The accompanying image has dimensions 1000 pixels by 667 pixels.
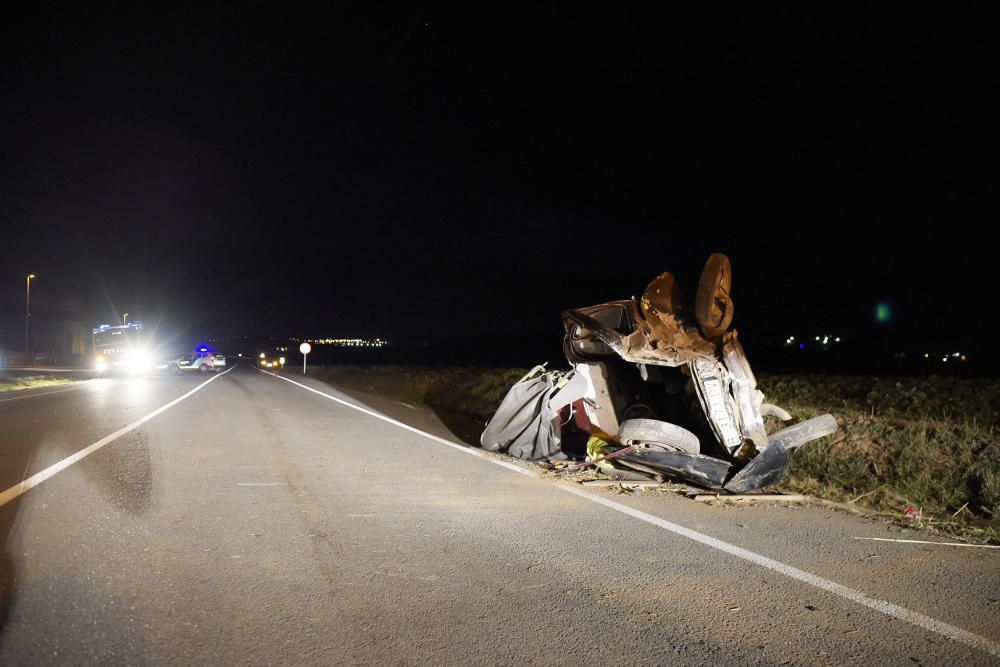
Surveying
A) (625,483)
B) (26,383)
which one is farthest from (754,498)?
(26,383)

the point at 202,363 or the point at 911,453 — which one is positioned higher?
the point at 202,363

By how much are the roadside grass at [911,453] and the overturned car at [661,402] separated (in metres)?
0.65

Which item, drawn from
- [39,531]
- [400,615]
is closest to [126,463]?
[39,531]

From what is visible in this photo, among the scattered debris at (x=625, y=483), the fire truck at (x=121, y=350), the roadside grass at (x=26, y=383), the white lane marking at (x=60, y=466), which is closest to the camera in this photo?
the white lane marking at (x=60, y=466)

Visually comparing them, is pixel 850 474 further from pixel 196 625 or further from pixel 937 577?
pixel 196 625

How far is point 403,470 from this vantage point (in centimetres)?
894

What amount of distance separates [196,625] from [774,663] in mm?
3051

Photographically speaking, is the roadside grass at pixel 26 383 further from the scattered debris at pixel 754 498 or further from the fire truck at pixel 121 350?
the scattered debris at pixel 754 498

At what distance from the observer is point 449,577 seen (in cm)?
461

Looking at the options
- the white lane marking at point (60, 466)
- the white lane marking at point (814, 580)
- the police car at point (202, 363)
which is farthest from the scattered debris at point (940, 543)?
the police car at point (202, 363)

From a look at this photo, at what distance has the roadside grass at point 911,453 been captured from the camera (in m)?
7.02

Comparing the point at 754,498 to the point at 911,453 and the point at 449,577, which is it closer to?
the point at 911,453

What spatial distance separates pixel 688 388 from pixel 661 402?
58.2 inches

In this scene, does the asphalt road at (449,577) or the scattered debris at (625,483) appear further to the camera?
the scattered debris at (625,483)
